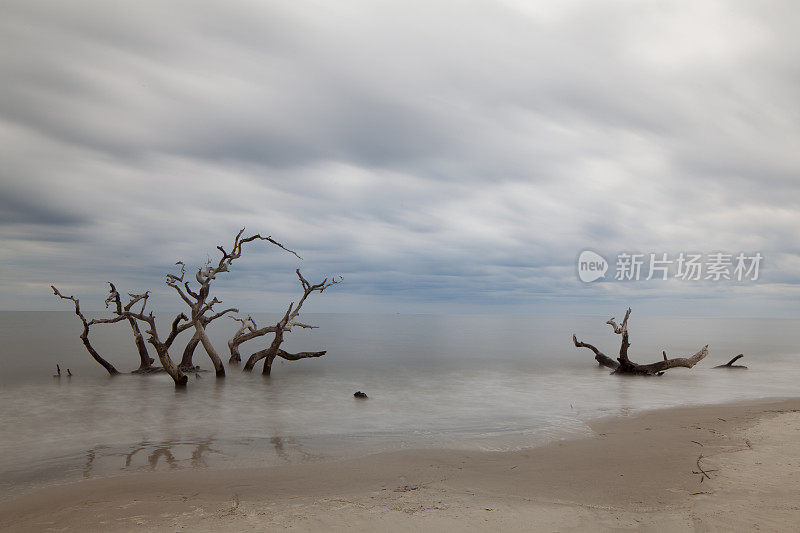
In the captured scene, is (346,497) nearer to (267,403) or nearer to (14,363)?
(267,403)

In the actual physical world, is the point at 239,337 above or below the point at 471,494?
below

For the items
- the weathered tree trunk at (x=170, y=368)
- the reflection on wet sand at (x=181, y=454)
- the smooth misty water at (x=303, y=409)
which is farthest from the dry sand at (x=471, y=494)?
the weathered tree trunk at (x=170, y=368)

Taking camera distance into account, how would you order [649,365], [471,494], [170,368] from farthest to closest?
[649,365], [170,368], [471,494]

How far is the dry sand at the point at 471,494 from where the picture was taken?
6676mm

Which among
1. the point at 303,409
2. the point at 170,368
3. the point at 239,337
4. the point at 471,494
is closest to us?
the point at 471,494

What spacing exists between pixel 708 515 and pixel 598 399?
13174 millimetres

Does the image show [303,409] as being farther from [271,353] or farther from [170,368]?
[271,353]

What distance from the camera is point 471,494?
786 cm

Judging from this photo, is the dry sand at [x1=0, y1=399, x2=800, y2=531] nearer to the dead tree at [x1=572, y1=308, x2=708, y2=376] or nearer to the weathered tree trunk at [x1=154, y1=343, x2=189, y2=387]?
the weathered tree trunk at [x1=154, y1=343, x2=189, y2=387]

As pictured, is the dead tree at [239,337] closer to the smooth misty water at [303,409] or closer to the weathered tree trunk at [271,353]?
the weathered tree trunk at [271,353]

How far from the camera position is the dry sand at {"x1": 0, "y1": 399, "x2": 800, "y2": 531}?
21.9ft

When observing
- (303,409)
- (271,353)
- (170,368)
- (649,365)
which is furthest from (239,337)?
(649,365)

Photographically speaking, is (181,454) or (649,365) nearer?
(181,454)

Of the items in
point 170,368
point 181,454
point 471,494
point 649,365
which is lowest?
point 170,368
